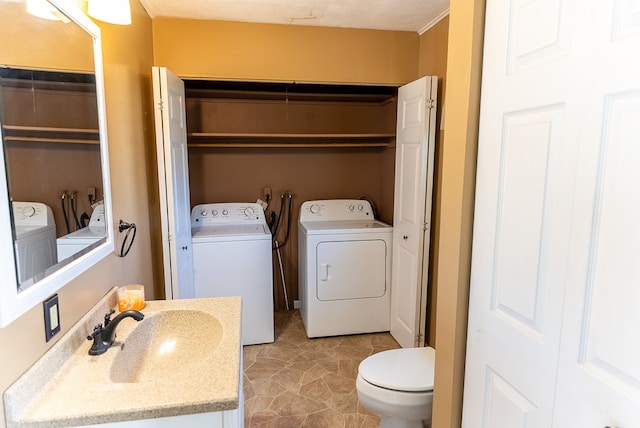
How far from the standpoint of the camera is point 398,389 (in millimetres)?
1681

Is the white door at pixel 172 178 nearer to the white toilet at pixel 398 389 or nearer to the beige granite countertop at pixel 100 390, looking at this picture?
the beige granite countertop at pixel 100 390

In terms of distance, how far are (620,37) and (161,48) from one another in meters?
2.61

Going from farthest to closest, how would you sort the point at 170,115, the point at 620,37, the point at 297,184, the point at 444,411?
the point at 297,184 < the point at 170,115 < the point at 444,411 < the point at 620,37

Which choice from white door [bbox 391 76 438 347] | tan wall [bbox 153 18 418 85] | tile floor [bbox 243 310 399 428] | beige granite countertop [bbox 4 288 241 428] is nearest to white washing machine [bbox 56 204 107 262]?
beige granite countertop [bbox 4 288 241 428]

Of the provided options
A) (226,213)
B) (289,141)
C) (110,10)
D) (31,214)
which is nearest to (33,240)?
(31,214)

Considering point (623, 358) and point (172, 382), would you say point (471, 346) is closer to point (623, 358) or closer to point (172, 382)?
point (623, 358)

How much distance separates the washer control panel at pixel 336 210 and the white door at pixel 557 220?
2.29 meters

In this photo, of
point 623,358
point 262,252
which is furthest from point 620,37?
point 262,252

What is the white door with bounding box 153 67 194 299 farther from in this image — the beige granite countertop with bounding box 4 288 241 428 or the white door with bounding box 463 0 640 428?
the white door with bounding box 463 0 640 428

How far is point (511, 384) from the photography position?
1.09m

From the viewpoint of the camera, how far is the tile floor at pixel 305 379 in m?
2.16

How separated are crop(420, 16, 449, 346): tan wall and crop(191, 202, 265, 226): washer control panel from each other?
1.56m

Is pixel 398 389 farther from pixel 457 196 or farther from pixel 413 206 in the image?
pixel 413 206

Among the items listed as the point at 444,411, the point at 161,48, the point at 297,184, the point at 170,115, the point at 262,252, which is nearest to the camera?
the point at 444,411
